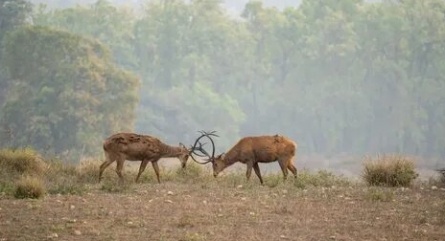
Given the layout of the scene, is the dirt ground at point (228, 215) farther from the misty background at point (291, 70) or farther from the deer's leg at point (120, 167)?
the misty background at point (291, 70)

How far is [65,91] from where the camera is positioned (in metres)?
52.5

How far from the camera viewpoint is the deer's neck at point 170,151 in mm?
20125

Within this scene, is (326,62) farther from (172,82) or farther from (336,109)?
(172,82)

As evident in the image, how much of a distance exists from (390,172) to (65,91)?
120 feet

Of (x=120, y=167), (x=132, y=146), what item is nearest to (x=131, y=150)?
(x=132, y=146)

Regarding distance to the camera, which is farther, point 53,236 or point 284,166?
point 284,166

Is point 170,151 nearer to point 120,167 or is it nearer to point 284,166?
point 120,167

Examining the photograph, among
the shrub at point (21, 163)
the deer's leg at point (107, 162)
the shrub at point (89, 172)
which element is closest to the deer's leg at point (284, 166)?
the deer's leg at point (107, 162)

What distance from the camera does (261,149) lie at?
64.6 ft

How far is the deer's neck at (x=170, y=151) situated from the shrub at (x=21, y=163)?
10.8ft

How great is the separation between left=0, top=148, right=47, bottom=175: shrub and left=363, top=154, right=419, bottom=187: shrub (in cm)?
840

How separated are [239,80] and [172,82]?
7256 mm

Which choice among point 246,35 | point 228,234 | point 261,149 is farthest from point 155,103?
point 228,234

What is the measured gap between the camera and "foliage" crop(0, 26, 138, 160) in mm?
51531
